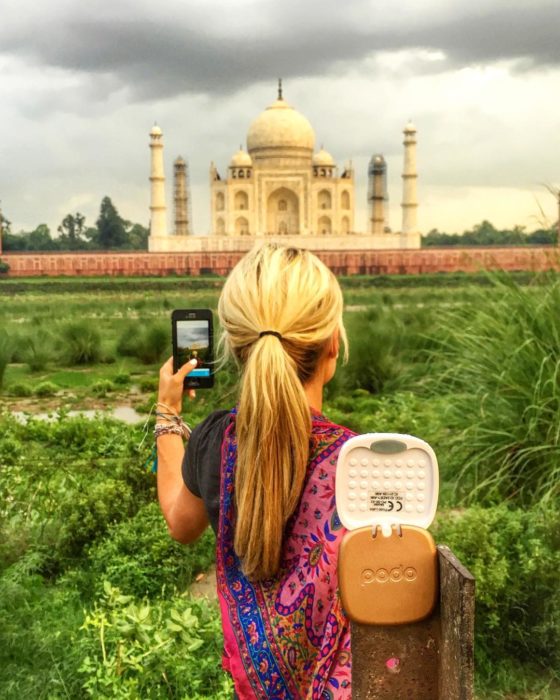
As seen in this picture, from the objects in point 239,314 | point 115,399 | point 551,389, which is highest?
point 239,314

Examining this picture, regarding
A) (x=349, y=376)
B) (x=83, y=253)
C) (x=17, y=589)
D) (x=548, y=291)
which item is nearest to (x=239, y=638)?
(x=17, y=589)

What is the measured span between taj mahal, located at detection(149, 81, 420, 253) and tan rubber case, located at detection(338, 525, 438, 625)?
3385cm

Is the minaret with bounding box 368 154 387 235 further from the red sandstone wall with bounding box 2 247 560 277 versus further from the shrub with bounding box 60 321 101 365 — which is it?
the shrub with bounding box 60 321 101 365

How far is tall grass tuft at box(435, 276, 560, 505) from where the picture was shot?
293 centimetres

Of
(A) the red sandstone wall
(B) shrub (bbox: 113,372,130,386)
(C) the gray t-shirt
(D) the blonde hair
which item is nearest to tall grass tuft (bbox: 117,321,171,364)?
(B) shrub (bbox: 113,372,130,386)

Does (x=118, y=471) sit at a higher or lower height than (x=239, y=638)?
lower

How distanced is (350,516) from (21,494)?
2263 millimetres

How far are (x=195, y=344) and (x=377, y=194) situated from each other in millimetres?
36803

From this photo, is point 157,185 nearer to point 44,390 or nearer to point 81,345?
point 81,345

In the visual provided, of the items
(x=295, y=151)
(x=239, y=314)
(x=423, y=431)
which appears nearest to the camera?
(x=239, y=314)

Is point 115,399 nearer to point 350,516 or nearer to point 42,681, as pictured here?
point 42,681

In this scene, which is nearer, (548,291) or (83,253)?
Answer: (548,291)

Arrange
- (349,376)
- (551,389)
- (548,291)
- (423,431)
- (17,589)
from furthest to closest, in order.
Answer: (349,376)
(423,431)
(548,291)
(551,389)
(17,589)

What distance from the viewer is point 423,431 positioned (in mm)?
3811
